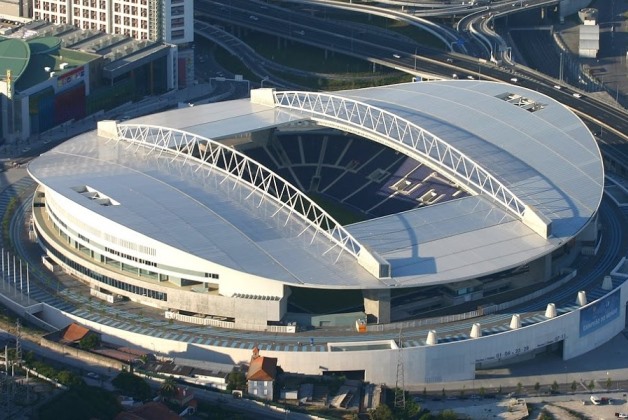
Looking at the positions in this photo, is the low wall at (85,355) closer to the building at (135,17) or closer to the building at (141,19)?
the building at (141,19)

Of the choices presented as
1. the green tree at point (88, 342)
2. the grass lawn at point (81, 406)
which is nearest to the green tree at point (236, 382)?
the grass lawn at point (81, 406)

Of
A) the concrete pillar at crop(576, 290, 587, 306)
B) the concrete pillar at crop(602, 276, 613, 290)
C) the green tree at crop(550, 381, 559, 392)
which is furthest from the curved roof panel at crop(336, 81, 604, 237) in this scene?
the green tree at crop(550, 381, 559, 392)

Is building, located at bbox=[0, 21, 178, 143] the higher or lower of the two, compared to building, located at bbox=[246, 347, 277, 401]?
higher

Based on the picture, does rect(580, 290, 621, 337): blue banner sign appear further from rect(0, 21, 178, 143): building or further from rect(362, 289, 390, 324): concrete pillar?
rect(0, 21, 178, 143): building

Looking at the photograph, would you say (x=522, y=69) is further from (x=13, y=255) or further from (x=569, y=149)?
(x=13, y=255)

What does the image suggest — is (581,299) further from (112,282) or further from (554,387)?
(112,282)
